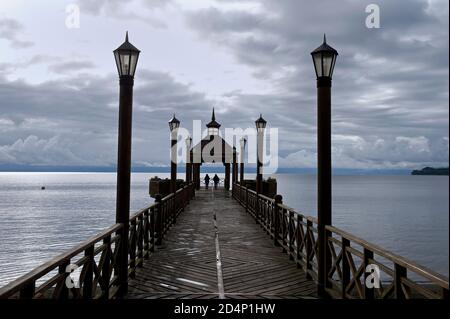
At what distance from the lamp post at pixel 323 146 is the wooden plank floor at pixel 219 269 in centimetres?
57

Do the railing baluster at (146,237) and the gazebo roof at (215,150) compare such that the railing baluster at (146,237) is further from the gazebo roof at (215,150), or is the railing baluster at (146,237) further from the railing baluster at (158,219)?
the gazebo roof at (215,150)

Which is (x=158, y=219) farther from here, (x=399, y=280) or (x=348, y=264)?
(x=399, y=280)

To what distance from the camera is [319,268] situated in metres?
5.86

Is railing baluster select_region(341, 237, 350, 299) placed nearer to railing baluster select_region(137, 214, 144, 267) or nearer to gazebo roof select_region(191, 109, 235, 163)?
railing baluster select_region(137, 214, 144, 267)

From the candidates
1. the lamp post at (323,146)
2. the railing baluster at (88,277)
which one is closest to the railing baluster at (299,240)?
the lamp post at (323,146)

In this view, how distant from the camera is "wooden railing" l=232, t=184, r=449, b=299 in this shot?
11.3ft

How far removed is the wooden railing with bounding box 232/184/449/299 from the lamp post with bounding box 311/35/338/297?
0.32ft

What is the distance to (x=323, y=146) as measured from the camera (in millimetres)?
5832

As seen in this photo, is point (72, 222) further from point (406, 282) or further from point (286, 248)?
point (406, 282)

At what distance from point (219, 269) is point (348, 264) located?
277cm

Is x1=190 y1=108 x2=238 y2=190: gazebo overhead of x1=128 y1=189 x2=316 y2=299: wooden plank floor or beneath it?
overhead

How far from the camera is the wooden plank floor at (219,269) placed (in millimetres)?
5781

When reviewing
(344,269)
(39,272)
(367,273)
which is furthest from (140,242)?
(367,273)

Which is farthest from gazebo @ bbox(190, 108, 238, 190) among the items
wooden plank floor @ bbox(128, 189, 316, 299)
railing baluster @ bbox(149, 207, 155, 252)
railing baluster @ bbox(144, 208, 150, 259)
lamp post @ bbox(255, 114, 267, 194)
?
railing baluster @ bbox(144, 208, 150, 259)
